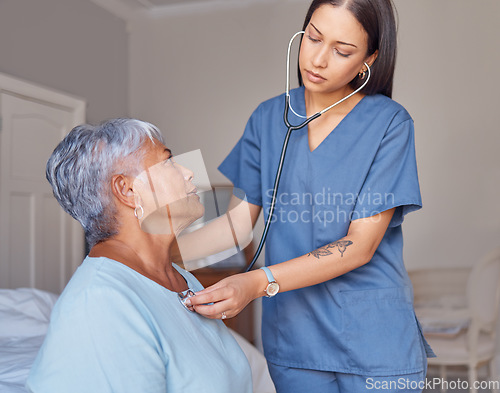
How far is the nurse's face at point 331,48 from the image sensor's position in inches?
37.0

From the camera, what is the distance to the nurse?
3.14ft

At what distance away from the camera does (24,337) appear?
71.7 inches

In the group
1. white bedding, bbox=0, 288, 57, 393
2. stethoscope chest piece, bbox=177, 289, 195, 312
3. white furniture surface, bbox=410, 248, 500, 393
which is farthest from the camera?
white furniture surface, bbox=410, 248, 500, 393

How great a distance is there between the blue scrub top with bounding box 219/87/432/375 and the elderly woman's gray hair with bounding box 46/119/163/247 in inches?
14.1

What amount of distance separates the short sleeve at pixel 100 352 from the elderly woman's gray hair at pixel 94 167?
0.16 m

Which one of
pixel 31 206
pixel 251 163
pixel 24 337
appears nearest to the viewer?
→ pixel 251 163

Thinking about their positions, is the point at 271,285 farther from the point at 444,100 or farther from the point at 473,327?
the point at 444,100

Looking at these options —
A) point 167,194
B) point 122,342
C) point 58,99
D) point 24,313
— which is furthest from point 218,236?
point 58,99

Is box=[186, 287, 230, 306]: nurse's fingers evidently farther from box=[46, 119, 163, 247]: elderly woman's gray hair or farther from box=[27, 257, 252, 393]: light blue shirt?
box=[46, 119, 163, 247]: elderly woman's gray hair

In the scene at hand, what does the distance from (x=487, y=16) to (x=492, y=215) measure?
1.24 meters

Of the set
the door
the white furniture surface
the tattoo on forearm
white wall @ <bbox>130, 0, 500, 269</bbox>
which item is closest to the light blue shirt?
the tattoo on forearm

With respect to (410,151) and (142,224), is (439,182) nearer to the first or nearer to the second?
(410,151)

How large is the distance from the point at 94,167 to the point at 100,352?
287 millimetres

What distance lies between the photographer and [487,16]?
3262mm
